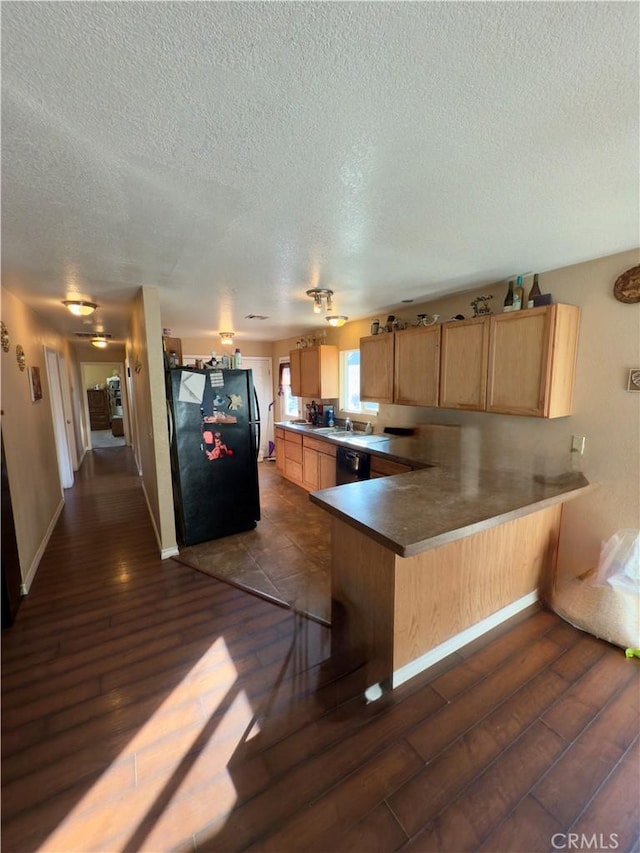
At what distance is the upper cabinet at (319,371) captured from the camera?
476 cm

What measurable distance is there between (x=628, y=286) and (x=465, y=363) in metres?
1.00

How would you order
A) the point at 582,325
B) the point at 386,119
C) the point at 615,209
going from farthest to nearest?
the point at 582,325
the point at 615,209
the point at 386,119

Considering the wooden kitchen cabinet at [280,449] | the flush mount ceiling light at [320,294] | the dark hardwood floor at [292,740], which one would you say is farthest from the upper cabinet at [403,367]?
the wooden kitchen cabinet at [280,449]

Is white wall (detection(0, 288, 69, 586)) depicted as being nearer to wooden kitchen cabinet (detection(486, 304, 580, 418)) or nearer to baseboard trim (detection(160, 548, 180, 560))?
baseboard trim (detection(160, 548, 180, 560))

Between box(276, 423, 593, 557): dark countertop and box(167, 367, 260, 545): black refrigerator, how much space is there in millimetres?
1634

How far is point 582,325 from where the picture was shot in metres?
2.22

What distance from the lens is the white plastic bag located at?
193cm

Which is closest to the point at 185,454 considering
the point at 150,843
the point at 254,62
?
the point at 150,843

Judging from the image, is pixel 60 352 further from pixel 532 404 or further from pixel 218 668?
pixel 532 404

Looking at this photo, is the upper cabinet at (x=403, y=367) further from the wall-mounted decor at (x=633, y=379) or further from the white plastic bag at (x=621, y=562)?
the white plastic bag at (x=621, y=562)

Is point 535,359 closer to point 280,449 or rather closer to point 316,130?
point 316,130

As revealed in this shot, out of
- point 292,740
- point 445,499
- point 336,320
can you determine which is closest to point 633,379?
point 445,499

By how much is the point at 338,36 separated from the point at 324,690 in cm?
239

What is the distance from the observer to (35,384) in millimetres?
3363
